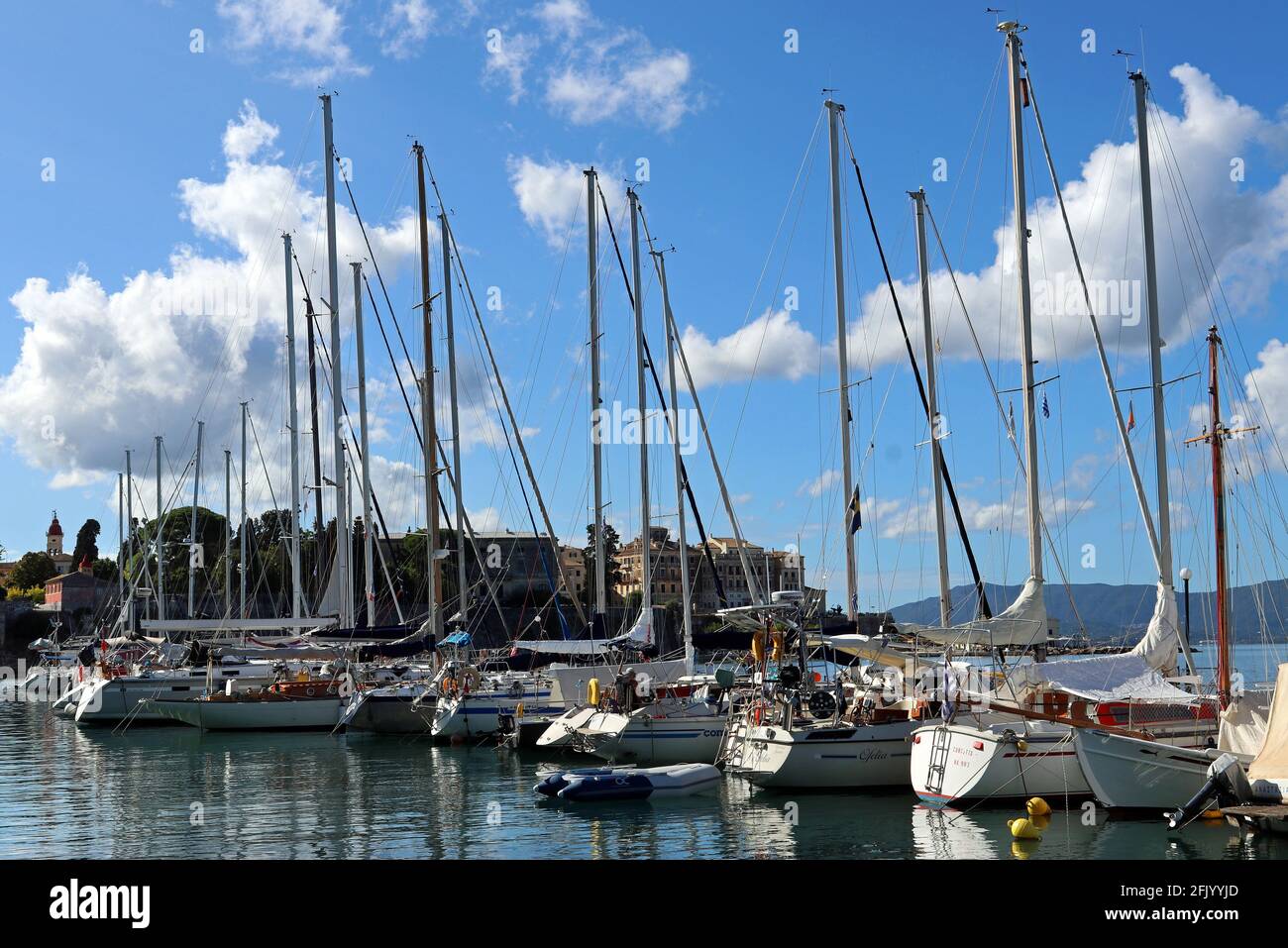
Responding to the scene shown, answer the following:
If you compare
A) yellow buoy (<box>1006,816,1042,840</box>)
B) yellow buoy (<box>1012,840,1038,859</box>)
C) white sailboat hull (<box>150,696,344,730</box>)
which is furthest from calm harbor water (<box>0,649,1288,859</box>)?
white sailboat hull (<box>150,696,344,730</box>)

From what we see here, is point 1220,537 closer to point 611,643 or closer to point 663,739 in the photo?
point 663,739

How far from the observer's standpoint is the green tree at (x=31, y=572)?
15625cm

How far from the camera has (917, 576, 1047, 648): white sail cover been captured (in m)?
29.8

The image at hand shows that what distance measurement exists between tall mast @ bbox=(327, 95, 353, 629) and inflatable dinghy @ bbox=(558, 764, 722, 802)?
77.2 feet

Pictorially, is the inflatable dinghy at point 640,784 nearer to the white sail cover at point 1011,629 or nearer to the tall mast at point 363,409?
the white sail cover at point 1011,629

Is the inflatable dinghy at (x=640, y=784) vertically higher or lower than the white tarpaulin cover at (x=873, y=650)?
lower

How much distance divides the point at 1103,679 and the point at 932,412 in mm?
13235

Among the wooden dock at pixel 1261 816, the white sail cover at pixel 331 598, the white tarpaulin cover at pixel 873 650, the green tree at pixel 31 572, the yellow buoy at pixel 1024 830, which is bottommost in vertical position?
the yellow buoy at pixel 1024 830

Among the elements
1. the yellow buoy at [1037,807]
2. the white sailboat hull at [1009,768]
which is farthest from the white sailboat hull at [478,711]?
the yellow buoy at [1037,807]

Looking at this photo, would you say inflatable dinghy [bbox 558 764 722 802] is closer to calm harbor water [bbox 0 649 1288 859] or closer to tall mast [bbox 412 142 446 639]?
calm harbor water [bbox 0 649 1288 859]

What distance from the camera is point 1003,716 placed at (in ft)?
89.9

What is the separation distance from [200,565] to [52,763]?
1907 inches

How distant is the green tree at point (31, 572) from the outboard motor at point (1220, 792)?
16081 centimetres

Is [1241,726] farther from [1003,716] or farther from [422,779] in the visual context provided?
[422,779]
